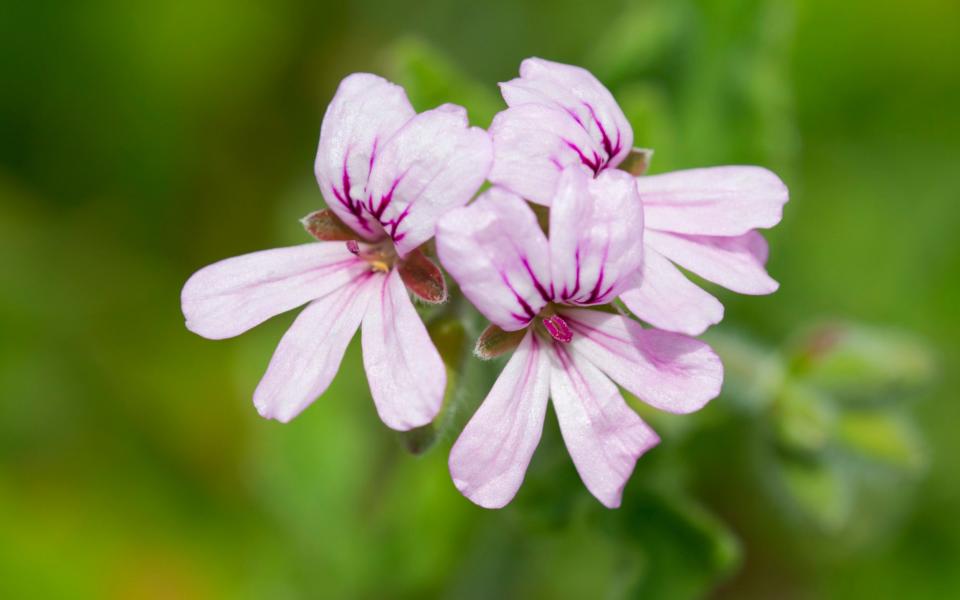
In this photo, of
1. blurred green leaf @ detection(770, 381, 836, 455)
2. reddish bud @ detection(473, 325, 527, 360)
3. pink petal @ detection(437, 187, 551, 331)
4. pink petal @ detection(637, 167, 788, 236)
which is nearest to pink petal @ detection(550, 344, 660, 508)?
reddish bud @ detection(473, 325, 527, 360)

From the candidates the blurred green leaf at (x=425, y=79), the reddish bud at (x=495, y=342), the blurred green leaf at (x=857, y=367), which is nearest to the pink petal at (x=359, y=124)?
the reddish bud at (x=495, y=342)

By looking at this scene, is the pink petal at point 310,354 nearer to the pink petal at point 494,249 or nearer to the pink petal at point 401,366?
the pink petal at point 401,366

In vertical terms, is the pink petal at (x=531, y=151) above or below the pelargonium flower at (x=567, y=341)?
above

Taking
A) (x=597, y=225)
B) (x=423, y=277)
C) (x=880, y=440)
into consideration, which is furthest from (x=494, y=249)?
(x=880, y=440)

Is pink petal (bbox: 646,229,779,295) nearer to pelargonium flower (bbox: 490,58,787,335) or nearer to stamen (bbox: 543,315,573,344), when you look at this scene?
pelargonium flower (bbox: 490,58,787,335)

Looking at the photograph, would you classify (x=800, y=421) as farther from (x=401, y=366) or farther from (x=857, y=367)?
(x=401, y=366)

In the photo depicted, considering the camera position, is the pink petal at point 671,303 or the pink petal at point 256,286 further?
the pink petal at point 256,286
